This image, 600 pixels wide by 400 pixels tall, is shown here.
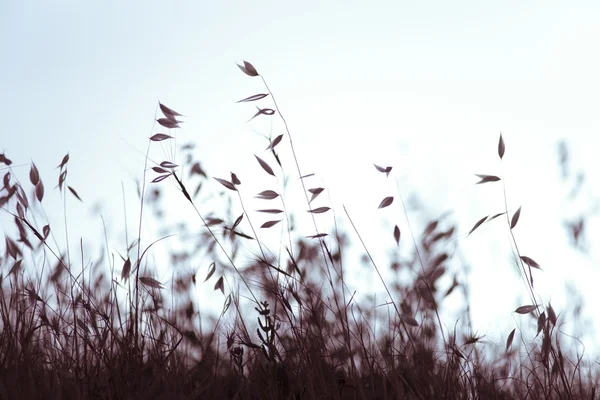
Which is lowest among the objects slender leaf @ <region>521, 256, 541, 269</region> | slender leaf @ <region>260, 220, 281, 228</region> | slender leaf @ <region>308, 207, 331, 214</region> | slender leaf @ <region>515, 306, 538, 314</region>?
slender leaf @ <region>515, 306, 538, 314</region>

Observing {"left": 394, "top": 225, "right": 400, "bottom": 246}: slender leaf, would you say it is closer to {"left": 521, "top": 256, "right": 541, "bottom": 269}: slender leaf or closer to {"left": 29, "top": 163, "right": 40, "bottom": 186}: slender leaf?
{"left": 521, "top": 256, "right": 541, "bottom": 269}: slender leaf

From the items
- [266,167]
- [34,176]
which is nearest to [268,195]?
[266,167]

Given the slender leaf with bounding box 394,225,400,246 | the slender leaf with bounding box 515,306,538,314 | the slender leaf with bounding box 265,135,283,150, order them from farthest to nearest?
the slender leaf with bounding box 394,225,400,246
the slender leaf with bounding box 265,135,283,150
the slender leaf with bounding box 515,306,538,314

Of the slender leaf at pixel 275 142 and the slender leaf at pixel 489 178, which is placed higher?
the slender leaf at pixel 275 142

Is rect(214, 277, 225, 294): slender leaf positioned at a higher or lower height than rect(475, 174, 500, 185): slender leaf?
lower

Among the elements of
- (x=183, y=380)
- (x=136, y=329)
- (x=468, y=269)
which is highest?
(x=468, y=269)

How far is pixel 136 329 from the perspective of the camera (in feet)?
6.35

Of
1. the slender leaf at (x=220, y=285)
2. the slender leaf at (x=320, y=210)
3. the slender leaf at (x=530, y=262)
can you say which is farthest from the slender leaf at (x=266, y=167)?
the slender leaf at (x=530, y=262)

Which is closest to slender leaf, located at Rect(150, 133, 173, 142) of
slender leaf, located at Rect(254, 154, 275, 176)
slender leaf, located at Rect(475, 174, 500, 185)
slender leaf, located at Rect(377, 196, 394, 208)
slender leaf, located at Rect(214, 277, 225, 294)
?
slender leaf, located at Rect(254, 154, 275, 176)

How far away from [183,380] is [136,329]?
0.19 m

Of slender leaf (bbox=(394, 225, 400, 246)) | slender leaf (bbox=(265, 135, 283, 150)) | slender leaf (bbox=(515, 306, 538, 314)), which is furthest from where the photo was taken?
slender leaf (bbox=(394, 225, 400, 246))

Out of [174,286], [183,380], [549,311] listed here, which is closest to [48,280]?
[174,286]

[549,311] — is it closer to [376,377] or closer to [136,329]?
[376,377]

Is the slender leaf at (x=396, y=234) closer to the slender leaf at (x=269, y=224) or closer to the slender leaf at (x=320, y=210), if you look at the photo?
the slender leaf at (x=320, y=210)
